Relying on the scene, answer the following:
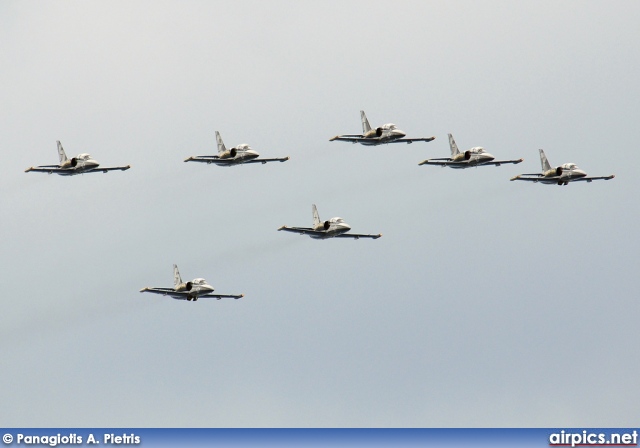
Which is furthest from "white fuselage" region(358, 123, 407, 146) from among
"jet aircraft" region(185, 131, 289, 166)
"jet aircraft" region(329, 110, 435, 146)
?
"jet aircraft" region(185, 131, 289, 166)

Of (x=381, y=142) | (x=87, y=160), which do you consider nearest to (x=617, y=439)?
(x=381, y=142)

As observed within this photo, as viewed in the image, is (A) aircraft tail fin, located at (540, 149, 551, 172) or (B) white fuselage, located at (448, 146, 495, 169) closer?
(B) white fuselage, located at (448, 146, 495, 169)

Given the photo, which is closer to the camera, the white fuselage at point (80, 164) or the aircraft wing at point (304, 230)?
the aircraft wing at point (304, 230)

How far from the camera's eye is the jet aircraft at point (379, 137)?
17188 cm

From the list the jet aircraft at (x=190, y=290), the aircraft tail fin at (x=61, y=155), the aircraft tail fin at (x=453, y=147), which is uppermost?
the aircraft tail fin at (x=61, y=155)

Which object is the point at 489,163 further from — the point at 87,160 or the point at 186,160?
the point at 87,160

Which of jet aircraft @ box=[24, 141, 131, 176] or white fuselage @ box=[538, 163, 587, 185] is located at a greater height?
jet aircraft @ box=[24, 141, 131, 176]

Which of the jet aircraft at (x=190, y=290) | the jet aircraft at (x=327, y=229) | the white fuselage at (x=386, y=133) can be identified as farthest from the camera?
the white fuselage at (x=386, y=133)

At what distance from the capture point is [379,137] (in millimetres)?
172750

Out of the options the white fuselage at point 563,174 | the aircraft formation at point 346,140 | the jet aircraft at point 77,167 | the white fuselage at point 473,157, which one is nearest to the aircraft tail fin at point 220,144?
the aircraft formation at point 346,140

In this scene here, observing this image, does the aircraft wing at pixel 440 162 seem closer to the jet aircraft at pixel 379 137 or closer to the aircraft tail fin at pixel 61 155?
the jet aircraft at pixel 379 137

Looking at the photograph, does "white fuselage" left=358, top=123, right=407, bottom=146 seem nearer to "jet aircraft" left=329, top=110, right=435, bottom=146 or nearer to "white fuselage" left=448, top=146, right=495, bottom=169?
"jet aircraft" left=329, top=110, right=435, bottom=146

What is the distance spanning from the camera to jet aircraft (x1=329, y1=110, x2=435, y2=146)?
17188 cm

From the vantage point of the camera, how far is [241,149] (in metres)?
168
